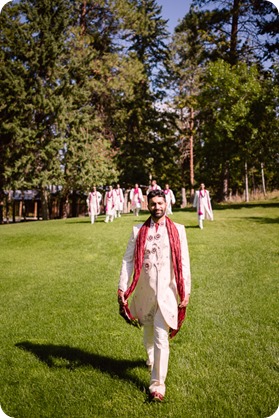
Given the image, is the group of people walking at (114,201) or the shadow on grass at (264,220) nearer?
the shadow on grass at (264,220)

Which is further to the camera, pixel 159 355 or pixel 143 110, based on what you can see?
pixel 143 110

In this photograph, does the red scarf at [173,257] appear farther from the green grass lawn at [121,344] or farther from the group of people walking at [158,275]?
the green grass lawn at [121,344]

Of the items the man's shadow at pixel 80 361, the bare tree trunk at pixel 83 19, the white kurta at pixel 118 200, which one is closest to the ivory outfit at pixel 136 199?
the white kurta at pixel 118 200

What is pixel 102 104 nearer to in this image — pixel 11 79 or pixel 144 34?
pixel 11 79

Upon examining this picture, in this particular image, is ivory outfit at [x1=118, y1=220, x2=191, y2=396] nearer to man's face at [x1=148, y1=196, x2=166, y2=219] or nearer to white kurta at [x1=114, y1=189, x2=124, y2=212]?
man's face at [x1=148, y1=196, x2=166, y2=219]

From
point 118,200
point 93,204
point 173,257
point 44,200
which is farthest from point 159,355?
point 44,200

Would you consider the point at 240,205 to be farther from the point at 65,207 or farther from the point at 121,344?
the point at 121,344

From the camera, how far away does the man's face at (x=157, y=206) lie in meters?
4.03

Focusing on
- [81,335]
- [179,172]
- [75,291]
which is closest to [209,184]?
[179,172]

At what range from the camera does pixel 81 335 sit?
220 inches

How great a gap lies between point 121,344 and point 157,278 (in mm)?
1673

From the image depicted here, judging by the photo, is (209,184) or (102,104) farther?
(209,184)

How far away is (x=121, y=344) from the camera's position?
519 centimetres

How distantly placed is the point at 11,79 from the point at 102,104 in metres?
7.38
